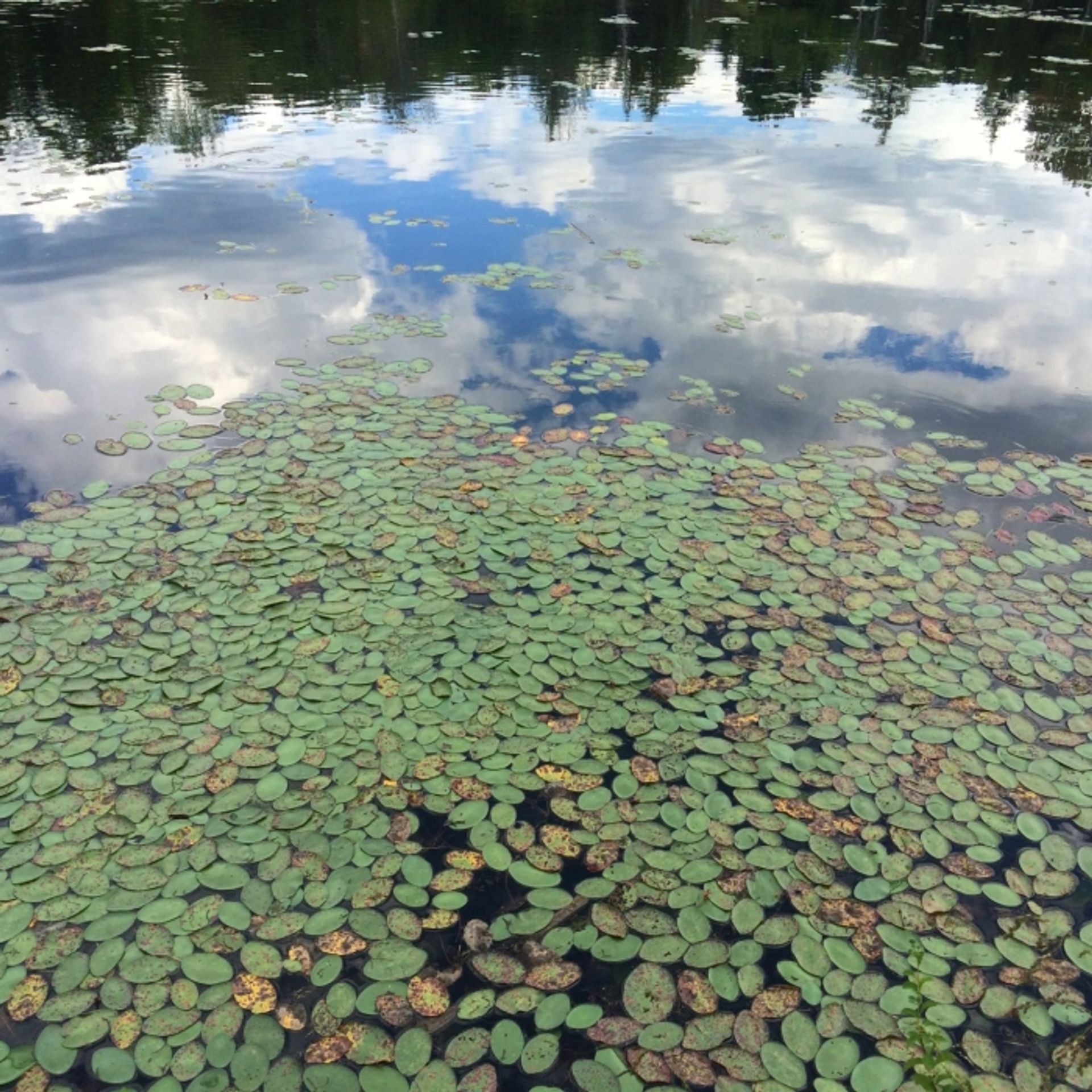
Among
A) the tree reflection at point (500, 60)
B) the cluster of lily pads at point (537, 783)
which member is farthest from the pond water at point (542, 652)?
the tree reflection at point (500, 60)

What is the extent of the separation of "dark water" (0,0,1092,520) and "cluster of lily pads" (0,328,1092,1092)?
3.29 ft

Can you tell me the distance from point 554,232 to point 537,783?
596 centimetres

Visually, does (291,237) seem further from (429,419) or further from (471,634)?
(471,634)

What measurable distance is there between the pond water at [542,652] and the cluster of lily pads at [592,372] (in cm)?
3

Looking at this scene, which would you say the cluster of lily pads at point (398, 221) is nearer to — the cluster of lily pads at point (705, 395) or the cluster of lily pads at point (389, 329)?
the cluster of lily pads at point (389, 329)

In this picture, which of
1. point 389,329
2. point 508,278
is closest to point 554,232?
point 508,278

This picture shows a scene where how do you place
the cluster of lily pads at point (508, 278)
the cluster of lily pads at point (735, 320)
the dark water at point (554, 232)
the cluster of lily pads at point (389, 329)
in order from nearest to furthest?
the dark water at point (554, 232) < the cluster of lily pads at point (389, 329) < the cluster of lily pads at point (735, 320) < the cluster of lily pads at point (508, 278)

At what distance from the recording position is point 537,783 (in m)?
2.63

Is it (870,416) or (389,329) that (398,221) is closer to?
(389,329)

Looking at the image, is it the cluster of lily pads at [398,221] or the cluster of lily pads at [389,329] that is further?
the cluster of lily pads at [398,221]

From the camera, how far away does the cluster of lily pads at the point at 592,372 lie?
500 cm

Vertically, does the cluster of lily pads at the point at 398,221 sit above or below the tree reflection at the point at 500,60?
below

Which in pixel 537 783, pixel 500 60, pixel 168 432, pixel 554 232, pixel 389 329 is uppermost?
pixel 500 60

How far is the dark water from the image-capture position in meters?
5.00
